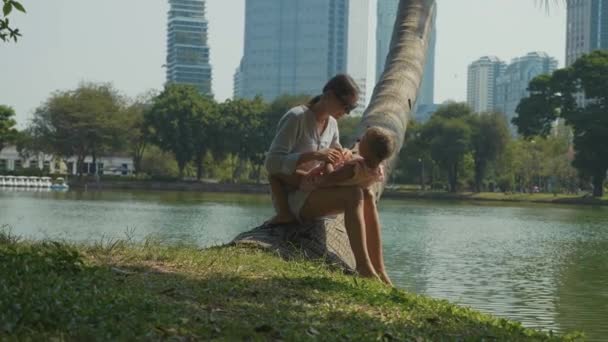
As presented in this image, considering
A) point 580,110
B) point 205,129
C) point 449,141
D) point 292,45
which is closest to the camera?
point 580,110

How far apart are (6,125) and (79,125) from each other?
5.03 m

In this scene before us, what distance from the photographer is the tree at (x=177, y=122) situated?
70062mm

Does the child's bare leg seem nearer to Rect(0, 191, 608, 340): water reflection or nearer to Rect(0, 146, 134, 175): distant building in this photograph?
Rect(0, 191, 608, 340): water reflection

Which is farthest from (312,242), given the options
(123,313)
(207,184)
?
(207,184)

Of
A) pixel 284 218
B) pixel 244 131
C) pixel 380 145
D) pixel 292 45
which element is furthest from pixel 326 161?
pixel 292 45

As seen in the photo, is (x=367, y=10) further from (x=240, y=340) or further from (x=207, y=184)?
(x=240, y=340)

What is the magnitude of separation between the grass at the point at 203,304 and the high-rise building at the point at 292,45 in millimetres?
156376

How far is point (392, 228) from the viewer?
84.4 ft

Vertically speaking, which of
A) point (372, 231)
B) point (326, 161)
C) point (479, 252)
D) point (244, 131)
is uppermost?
point (244, 131)

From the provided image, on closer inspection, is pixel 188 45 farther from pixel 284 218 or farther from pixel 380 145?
pixel 380 145

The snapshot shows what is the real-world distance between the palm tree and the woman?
0.73 ft

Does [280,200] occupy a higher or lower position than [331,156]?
lower

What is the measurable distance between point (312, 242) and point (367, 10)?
163356 mm

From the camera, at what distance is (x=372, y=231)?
6887 millimetres
